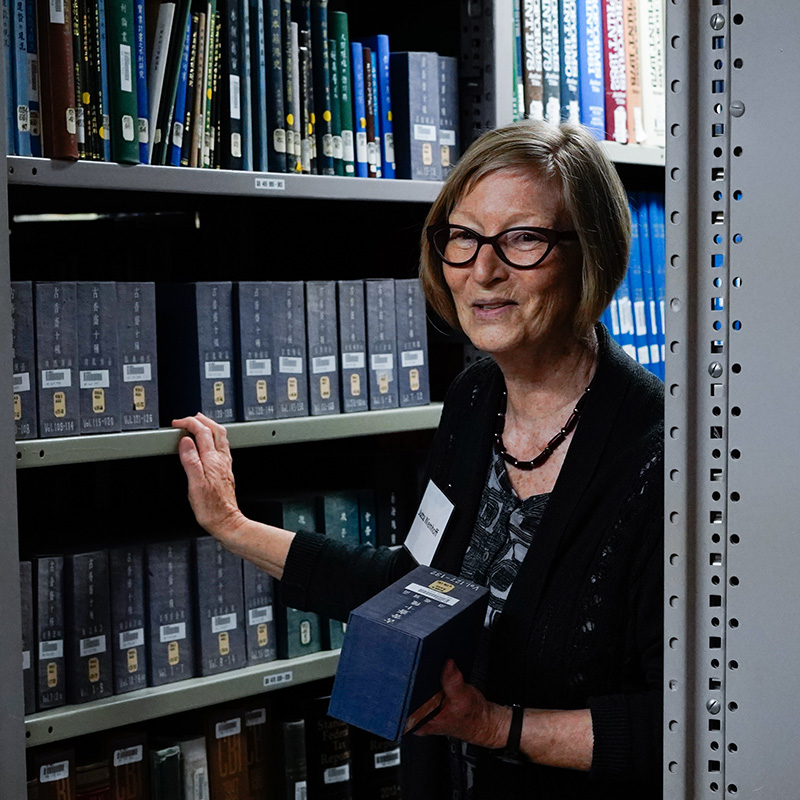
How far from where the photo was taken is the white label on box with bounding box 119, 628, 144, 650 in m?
1.82

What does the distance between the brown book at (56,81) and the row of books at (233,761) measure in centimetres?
95

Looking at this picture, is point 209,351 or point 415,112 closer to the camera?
point 209,351

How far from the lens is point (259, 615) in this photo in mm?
2010

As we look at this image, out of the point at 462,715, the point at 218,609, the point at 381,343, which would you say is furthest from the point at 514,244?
the point at 218,609

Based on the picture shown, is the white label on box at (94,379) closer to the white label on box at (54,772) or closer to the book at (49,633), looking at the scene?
the book at (49,633)

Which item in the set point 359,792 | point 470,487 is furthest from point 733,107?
point 359,792

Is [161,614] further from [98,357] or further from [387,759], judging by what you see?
[387,759]

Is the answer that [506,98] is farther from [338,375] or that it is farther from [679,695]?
[679,695]

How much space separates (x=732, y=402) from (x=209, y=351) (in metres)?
1.11

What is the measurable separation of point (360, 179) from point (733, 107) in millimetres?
1160

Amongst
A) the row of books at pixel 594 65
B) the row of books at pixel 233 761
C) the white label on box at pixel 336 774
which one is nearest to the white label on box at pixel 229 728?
the row of books at pixel 233 761

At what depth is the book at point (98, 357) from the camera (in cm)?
173

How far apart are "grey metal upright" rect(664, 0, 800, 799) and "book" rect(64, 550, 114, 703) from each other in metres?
1.07

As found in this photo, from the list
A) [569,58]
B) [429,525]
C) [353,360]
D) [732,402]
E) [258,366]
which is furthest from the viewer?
[569,58]
